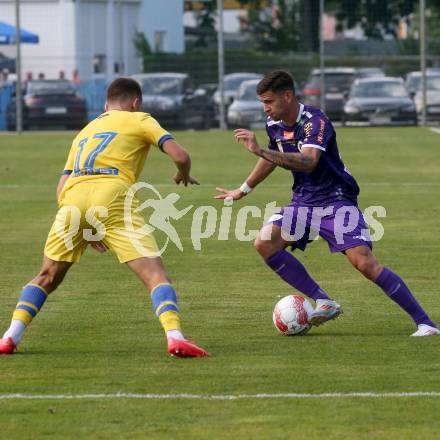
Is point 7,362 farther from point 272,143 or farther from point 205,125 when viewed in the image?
point 205,125

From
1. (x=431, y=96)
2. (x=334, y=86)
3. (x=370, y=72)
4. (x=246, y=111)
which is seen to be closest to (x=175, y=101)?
(x=246, y=111)

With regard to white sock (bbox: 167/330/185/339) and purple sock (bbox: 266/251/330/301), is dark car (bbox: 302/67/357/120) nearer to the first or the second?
purple sock (bbox: 266/251/330/301)

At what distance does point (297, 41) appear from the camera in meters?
46.9

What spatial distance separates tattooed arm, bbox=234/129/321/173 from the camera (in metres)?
7.76

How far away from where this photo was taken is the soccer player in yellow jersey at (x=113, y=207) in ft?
25.5

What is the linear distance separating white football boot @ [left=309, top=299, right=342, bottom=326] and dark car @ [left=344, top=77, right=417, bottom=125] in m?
29.5

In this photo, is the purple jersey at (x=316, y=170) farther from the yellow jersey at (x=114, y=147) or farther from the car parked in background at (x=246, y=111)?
the car parked in background at (x=246, y=111)

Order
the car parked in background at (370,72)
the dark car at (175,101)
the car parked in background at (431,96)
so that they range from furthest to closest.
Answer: the car parked in background at (370,72) → the car parked in background at (431,96) → the dark car at (175,101)

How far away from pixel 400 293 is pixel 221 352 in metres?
1.32

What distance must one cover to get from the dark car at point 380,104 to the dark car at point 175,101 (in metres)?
4.26

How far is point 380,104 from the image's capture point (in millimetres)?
38312

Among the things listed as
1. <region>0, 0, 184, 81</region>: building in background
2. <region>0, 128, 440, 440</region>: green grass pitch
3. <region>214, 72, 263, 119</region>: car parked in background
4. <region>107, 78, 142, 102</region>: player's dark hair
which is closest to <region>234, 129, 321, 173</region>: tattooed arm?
<region>107, 78, 142, 102</region>: player's dark hair

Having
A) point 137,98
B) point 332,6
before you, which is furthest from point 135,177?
point 332,6

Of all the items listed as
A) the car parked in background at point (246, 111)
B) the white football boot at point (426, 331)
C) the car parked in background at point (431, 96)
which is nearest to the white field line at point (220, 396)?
the white football boot at point (426, 331)
